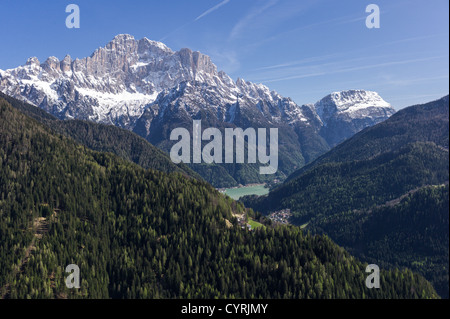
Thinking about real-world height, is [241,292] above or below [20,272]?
below

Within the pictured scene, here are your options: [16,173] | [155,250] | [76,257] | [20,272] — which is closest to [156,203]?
[155,250]

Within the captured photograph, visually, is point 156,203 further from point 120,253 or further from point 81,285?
point 81,285

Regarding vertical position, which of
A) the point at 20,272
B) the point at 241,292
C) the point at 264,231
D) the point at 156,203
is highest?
the point at 156,203

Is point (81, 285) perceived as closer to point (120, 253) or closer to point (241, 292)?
point (120, 253)
